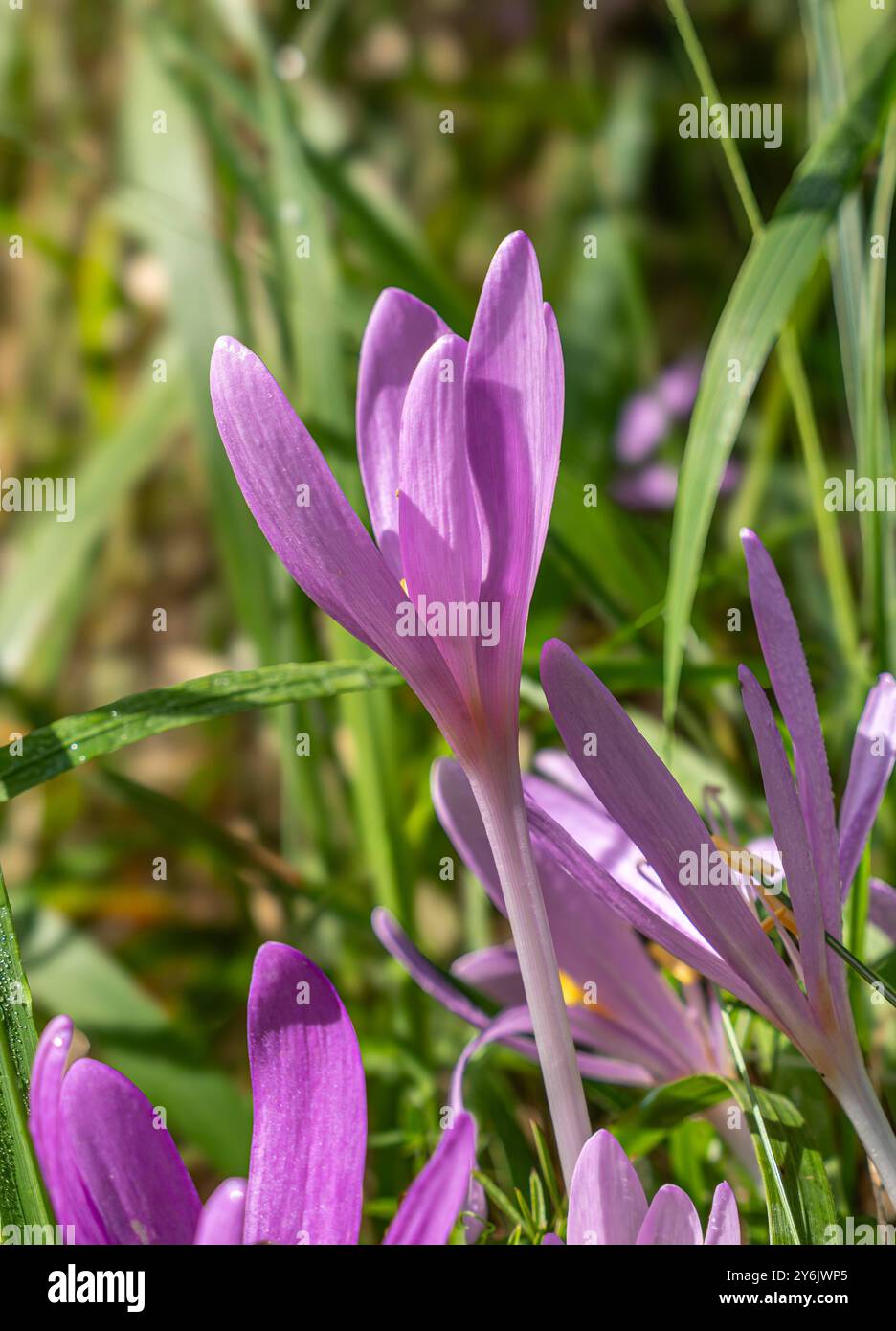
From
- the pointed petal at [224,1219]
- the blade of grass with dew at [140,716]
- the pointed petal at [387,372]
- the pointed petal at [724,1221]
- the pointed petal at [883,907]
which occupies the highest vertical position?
the pointed petal at [387,372]

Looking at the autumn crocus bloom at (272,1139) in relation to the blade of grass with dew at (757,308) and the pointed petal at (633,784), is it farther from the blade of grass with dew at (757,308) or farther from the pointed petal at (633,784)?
the blade of grass with dew at (757,308)

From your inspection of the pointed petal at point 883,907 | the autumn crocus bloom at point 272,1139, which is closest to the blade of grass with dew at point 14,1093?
the autumn crocus bloom at point 272,1139

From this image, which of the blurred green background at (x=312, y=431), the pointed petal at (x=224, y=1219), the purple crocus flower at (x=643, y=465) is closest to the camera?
the pointed petal at (x=224, y=1219)

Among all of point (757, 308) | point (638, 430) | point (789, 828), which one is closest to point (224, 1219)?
point (789, 828)

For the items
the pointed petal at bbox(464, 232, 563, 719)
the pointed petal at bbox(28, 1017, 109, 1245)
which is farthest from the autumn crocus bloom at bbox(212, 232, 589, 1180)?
the pointed petal at bbox(28, 1017, 109, 1245)

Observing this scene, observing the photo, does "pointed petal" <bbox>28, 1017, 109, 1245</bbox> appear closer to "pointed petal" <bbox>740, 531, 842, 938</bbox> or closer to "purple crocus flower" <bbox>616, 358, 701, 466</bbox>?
"pointed petal" <bbox>740, 531, 842, 938</bbox>

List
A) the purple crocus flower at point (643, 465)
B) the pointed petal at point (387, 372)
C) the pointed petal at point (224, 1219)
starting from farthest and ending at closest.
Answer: the purple crocus flower at point (643, 465), the pointed petal at point (387, 372), the pointed petal at point (224, 1219)
